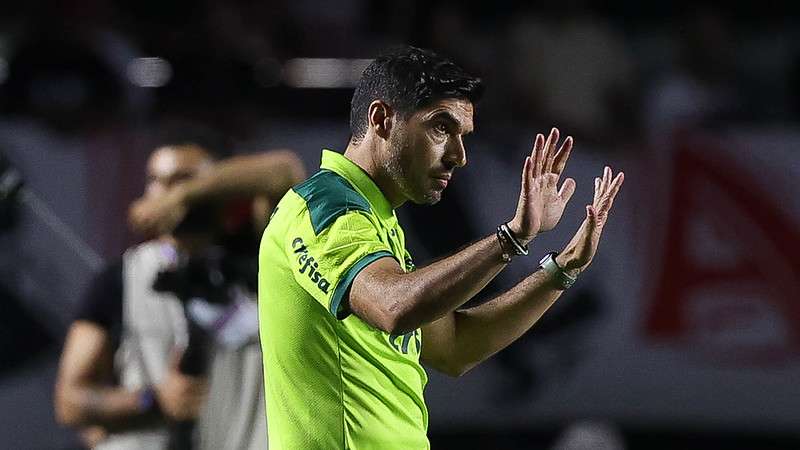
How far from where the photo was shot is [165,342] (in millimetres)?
5383

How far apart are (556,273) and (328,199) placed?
0.63 meters

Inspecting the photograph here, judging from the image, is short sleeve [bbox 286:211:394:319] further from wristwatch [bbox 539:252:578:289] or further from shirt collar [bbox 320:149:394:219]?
wristwatch [bbox 539:252:578:289]

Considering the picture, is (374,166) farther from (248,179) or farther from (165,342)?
(165,342)

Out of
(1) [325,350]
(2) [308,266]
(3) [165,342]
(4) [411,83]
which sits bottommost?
(3) [165,342]

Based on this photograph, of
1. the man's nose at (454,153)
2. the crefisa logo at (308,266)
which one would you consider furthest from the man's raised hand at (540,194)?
the crefisa logo at (308,266)

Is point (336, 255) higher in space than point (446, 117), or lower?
lower

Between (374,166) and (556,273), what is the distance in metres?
0.51

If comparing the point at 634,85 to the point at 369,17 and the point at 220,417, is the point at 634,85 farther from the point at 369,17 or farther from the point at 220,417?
the point at 220,417

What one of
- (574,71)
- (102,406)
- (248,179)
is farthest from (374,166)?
(574,71)

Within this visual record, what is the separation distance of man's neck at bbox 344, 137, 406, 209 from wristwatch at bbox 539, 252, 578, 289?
39cm

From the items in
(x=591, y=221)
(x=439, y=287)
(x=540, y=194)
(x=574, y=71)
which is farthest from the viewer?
(x=574, y=71)

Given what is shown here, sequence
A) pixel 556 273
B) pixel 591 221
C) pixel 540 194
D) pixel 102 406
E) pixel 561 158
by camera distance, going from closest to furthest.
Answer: pixel 540 194, pixel 561 158, pixel 591 221, pixel 556 273, pixel 102 406

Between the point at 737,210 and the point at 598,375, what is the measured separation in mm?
1053

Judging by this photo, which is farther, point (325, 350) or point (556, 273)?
point (556, 273)
